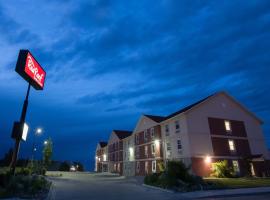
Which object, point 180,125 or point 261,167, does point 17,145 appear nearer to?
point 180,125

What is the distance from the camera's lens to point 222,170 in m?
32.2

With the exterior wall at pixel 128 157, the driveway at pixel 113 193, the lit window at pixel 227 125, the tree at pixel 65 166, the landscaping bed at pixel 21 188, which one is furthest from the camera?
the tree at pixel 65 166

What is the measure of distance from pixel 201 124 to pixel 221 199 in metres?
22.3

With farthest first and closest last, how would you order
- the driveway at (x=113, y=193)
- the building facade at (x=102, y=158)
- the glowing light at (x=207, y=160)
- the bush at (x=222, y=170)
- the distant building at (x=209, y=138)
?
the building facade at (x=102, y=158) < the distant building at (x=209, y=138) < the glowing light at (x=207, y=160) < the bush at (x=222, y=170) < the driveway at (x=113, y=193)

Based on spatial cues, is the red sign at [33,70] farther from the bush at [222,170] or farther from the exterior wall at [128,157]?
the exterior wall at [128,157]

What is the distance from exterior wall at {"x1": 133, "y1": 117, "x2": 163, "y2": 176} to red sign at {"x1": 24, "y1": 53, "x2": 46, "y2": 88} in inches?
1021

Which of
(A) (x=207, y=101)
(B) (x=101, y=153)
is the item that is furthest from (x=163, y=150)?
(B) (x=101, y=153)

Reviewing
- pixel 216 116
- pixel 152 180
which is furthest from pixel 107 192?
pixel 216 116

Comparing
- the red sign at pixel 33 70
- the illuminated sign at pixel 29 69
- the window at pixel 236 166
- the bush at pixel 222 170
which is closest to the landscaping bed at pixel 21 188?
the illuminated sign at pixel 29 69

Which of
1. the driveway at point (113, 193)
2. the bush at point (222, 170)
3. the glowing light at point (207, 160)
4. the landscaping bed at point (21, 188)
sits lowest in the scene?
the driveway at point (113, 193)

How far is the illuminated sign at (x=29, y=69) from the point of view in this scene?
18094mm

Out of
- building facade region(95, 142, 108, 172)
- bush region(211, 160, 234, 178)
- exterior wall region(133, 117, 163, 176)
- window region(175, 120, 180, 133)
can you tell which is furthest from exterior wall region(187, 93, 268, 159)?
building facade region(95, 142, 108, 172)

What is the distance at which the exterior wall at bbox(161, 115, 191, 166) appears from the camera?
113 feet

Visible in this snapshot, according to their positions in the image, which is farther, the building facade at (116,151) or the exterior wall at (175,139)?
the building facade at (116,151)
